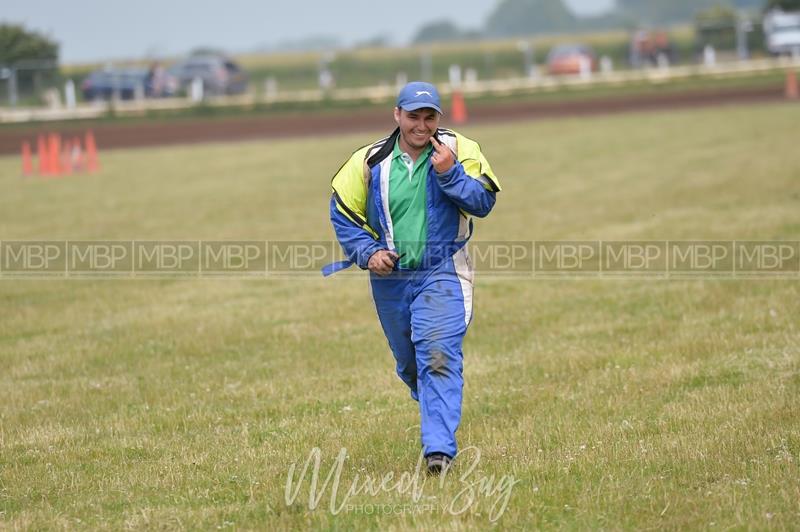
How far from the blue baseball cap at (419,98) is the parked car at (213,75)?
49.6 m

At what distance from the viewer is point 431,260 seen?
684 cm

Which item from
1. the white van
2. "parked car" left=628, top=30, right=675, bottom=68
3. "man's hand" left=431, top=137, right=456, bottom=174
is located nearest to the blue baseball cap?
"man's hand" left=431, top=137, right=456, bottom=174

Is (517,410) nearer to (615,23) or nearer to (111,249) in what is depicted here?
(111,249)

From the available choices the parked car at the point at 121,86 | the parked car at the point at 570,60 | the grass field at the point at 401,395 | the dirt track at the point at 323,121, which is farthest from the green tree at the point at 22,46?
the grass field at the point at 401,395

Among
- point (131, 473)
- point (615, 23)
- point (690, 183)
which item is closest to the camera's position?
point (131, 473)

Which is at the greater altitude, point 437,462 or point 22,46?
point 22,46

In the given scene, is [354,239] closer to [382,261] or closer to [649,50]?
[382,261]

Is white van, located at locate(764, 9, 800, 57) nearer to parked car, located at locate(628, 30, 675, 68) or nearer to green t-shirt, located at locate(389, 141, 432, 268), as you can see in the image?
parked car, located at locate(628, 30, 675, 68)

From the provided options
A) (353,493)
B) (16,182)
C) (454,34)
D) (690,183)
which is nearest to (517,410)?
(353,493)

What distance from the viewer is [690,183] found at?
68.9 feet

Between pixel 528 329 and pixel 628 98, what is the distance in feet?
115

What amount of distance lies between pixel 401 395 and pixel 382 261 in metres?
2.47

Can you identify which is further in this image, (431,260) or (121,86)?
(121,86)

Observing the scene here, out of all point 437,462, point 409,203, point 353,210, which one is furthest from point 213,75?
point 437,462
